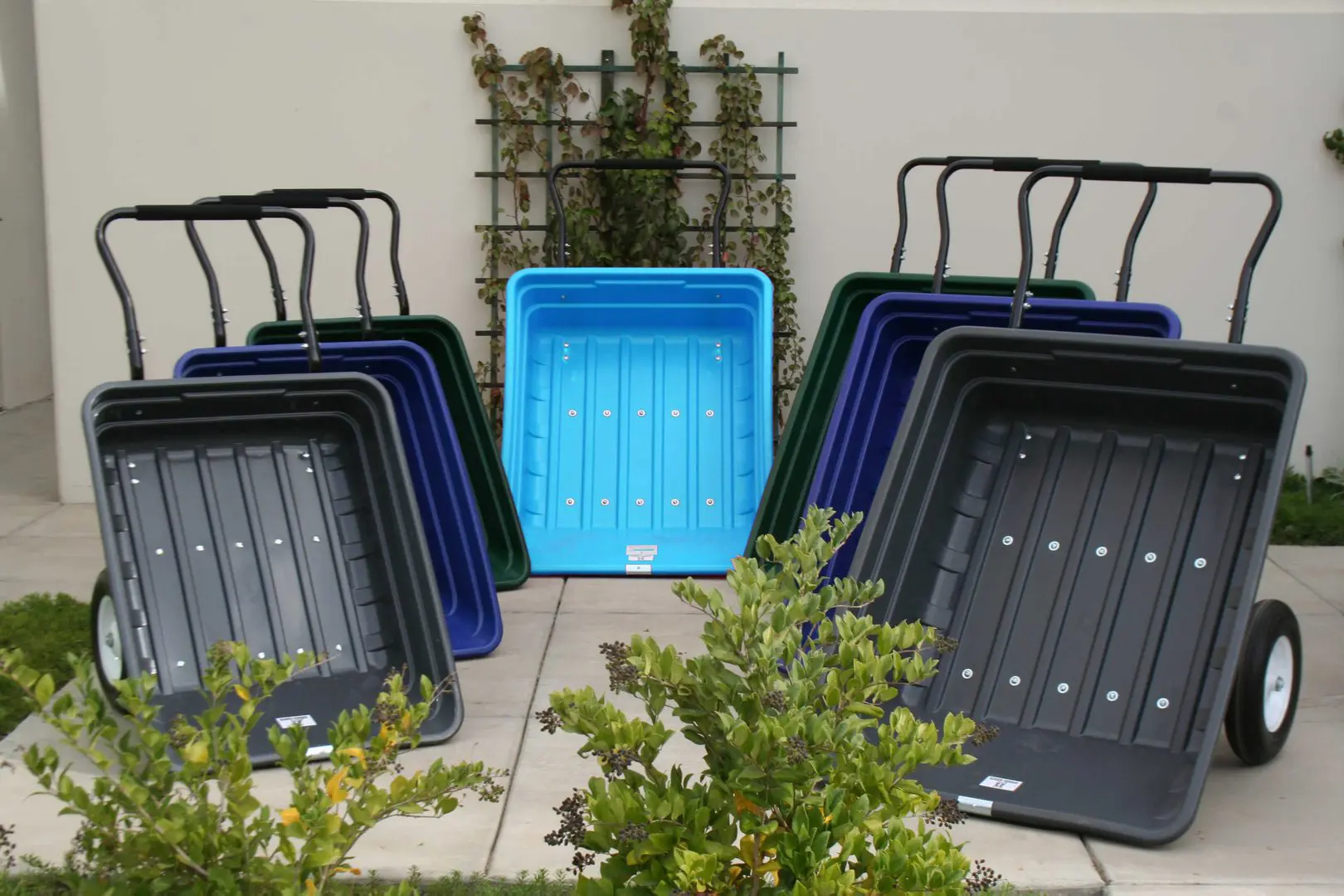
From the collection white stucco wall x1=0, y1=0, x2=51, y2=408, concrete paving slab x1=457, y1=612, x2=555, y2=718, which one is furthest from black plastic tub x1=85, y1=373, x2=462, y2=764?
white stucco wall x1=0, y1=0, x2=51, y2=408

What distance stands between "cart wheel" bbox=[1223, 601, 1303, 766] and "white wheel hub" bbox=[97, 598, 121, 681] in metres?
2.39

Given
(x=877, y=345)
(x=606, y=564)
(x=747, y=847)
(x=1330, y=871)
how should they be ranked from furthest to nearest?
(x=606, y=564) → (x=877, y=345) → (x=1330, y=871) → (x=747, y=847)

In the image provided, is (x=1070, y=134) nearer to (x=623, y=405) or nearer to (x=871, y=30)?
(x=871, y=30)

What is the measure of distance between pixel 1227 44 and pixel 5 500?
204 inches

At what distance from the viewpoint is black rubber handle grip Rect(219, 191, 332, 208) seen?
12.8 feet

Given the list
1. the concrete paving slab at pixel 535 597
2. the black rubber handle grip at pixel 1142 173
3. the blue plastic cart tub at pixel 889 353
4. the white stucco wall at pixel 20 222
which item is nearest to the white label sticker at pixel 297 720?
the concrete paving slab at pixel 535 597

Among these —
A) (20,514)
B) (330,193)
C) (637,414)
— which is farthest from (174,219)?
(20,514)

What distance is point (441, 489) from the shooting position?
3.83m

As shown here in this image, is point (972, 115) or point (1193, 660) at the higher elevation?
point (972, 115)

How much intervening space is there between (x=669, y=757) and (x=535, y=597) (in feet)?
4.49

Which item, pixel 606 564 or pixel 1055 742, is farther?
pixel 606 564

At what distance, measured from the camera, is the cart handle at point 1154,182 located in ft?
10.1

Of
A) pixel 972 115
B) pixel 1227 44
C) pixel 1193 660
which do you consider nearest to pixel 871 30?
pixel 972 115

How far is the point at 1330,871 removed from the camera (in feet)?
8.11
